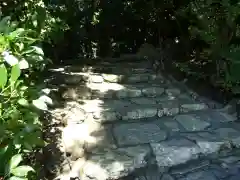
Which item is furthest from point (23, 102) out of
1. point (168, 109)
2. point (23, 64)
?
point (168, 109)

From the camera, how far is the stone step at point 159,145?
2631 millimetres

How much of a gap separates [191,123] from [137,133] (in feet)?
2.20

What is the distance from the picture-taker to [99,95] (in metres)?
4.00

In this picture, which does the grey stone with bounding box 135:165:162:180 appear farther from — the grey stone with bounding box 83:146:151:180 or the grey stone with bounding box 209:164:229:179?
the grey stone with bounding box 209:164:229:179

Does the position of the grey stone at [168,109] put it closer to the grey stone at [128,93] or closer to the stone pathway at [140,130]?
the stone pathway at [140,130]

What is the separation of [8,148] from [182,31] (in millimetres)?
4151

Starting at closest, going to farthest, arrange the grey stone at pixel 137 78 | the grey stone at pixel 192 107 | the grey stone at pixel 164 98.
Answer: the grey stone at pixel 192 107, the grey stone at pixel 164 98, the grey stone at pixel 137 78

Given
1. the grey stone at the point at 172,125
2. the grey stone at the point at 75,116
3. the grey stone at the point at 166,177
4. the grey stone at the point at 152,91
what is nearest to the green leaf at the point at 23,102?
the grey stone at the point at 166,177

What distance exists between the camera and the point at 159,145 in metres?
2.97

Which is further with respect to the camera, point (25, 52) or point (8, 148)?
point (25, 52)

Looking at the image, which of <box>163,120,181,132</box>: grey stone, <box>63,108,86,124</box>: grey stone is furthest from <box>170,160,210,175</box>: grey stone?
<box>63,108,86,124</box>: grey stone

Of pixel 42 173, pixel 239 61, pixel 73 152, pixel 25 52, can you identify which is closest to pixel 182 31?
pixel 239 61

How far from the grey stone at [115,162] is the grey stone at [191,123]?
68 centimetres

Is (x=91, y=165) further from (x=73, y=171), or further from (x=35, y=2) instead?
(x=35, y=2)
